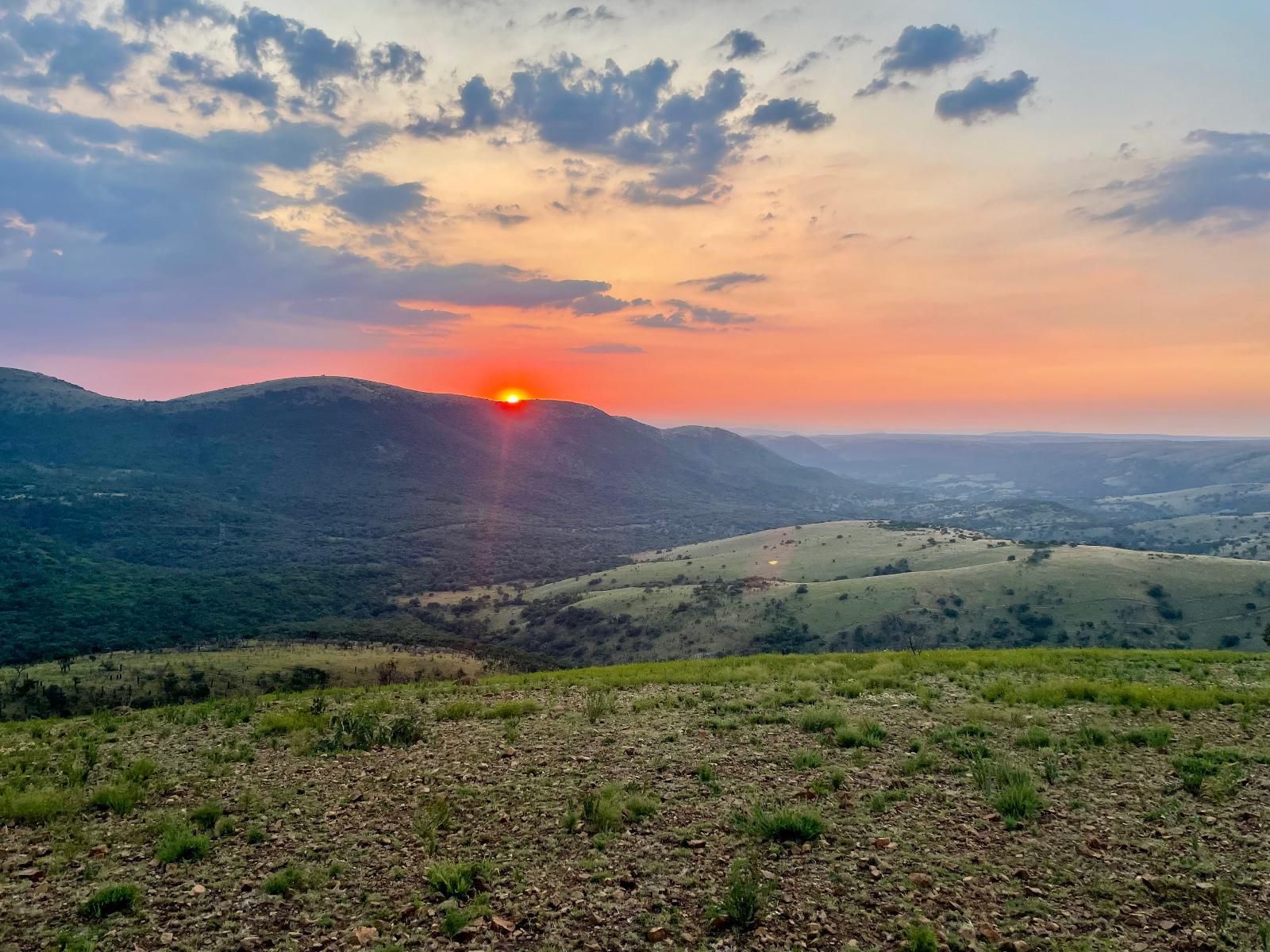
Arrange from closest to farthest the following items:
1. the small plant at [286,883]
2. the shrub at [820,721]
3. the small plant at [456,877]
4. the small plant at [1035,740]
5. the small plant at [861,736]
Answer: the small plant at [456,877] < the small plant at [286,883] < the small plant at [1035,740] < the small plant at [861,736] < the shrub at [820,721]

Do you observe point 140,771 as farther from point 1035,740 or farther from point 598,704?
point 1035,740

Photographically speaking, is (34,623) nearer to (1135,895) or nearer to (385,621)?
(385,621)

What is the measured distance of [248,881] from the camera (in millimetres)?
8477

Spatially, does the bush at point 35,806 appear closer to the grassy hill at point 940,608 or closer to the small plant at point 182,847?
the small plant at point 182,847

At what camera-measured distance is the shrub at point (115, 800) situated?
1077cm

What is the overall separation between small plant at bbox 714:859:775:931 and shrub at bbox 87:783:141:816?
10109 millimetres

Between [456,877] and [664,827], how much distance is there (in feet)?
10.2

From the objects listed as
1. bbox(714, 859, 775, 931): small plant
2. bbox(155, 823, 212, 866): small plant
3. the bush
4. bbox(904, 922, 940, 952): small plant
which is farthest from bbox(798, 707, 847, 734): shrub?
the bush

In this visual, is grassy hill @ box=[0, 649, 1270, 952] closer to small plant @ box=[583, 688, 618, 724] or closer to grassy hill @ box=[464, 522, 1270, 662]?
small plant @ box=[583, 688, 618, 724]

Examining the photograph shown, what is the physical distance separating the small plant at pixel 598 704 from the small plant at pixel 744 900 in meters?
7.81

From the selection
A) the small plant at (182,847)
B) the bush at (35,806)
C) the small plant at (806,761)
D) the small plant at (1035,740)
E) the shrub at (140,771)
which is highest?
the small plant at (1035,740)

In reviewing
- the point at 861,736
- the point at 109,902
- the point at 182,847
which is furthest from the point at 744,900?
the point at 182,847

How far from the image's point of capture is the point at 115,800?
10.9m

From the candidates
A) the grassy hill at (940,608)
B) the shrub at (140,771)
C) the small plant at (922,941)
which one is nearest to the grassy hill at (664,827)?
the small plant at (922,941)
